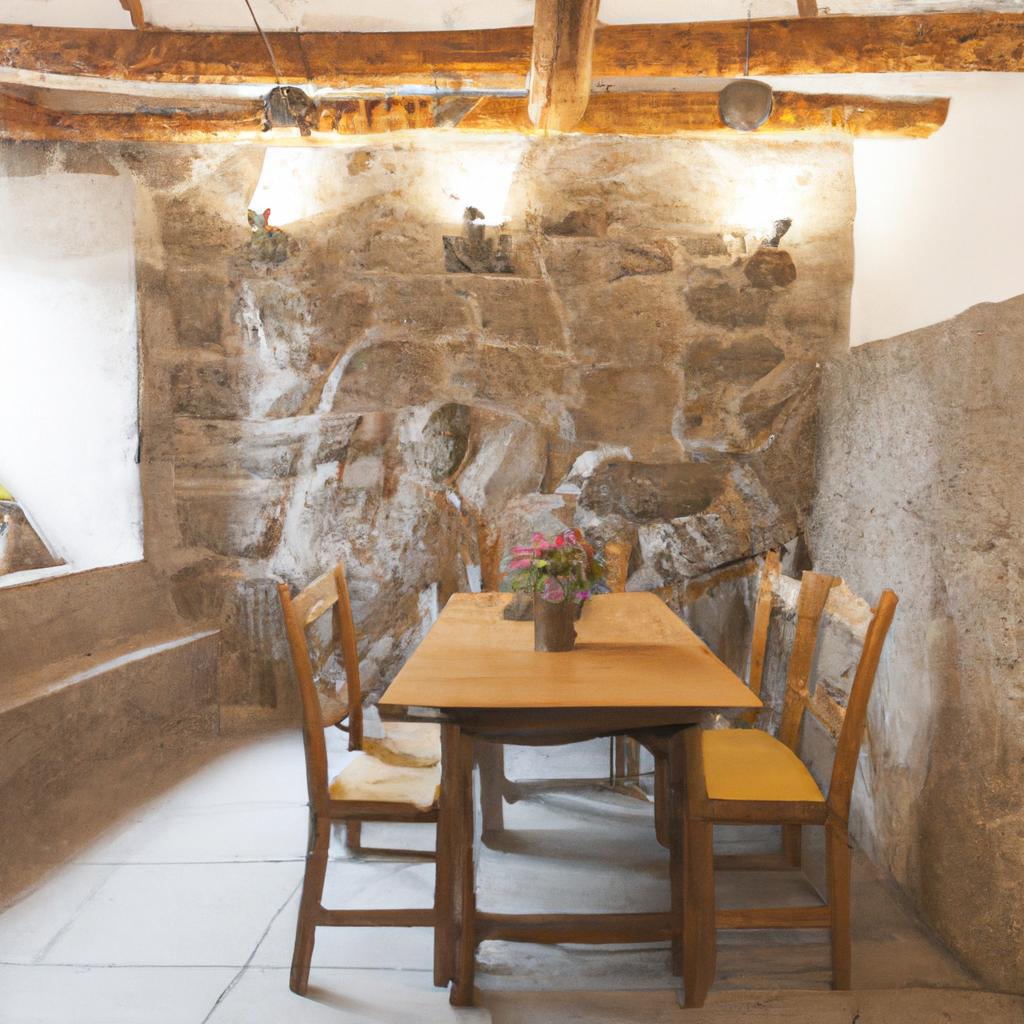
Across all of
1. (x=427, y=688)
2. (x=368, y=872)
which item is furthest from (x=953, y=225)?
(x=368, y=872)

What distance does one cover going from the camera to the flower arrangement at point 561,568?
212 cm

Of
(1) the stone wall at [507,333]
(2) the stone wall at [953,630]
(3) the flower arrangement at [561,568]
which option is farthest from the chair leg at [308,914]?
(1) the stone wall at [507,333]

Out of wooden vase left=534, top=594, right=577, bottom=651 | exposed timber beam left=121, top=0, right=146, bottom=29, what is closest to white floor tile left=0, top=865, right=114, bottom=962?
wooden vase left=534, top=594, right=577, bottom=651

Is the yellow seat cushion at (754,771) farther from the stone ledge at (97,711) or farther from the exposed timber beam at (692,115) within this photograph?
the exposed timber beam at (692,115)

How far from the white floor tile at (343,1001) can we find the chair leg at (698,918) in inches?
16.7

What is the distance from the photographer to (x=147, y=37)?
2.90m

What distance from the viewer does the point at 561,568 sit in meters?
2.14

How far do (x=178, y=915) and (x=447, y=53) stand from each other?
104 inches

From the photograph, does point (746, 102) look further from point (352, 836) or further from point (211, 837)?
point (211, 837)

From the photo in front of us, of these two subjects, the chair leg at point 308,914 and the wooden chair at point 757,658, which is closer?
the chair leg at point 308,914

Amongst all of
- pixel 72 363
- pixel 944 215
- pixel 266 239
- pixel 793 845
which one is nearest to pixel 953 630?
pixel 793 845

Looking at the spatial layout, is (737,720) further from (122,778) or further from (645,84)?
(645,84)

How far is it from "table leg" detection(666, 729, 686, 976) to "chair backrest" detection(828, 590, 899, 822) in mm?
316

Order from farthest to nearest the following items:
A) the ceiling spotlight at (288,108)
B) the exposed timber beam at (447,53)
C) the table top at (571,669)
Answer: the ceiling spotlight at (288,108), the exposed timber beam at (447,53), the table top at (571,669)
